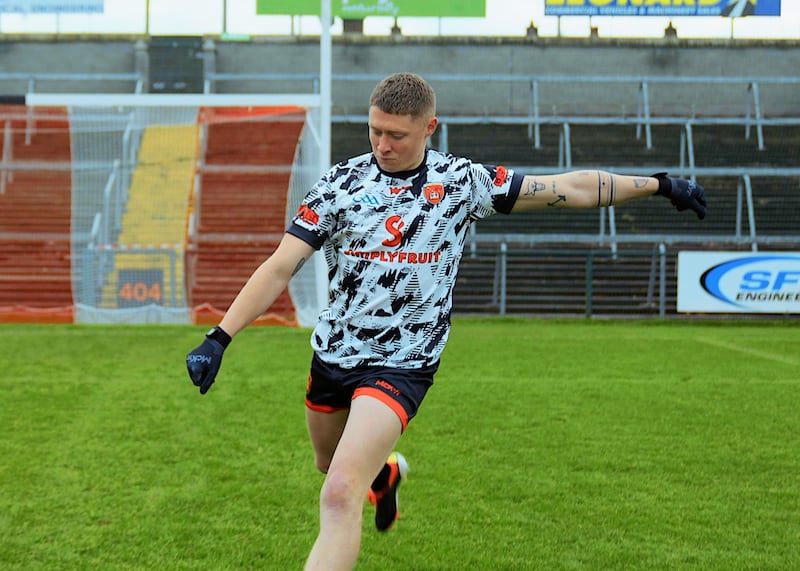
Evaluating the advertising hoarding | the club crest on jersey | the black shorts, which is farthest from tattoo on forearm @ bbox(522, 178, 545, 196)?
the advertising hoarding

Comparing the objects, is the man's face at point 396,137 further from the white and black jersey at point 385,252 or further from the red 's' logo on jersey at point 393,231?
the red 's' logo on jersey at point 393,231

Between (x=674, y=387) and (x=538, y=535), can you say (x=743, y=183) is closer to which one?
(x=674, y=387)

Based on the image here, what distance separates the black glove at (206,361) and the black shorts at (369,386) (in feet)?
1.84

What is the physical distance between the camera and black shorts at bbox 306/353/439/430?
12.5 feet

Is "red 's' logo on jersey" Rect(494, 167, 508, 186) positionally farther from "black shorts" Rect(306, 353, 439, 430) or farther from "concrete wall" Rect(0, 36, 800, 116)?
"concrete wall" Rect(0, 36, 800, 116)

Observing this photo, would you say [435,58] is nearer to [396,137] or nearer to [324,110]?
[324,110]

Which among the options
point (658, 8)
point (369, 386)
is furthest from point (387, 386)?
→ point (658, 8)

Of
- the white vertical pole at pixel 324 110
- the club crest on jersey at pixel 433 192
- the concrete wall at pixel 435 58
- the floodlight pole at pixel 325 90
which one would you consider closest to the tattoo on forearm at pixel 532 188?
the club crest on jersey at pixel 433 192

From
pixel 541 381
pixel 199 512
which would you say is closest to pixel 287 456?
pixel 199 512

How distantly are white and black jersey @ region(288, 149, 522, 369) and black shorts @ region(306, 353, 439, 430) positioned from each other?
4cm

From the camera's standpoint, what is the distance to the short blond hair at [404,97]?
3.77 meters

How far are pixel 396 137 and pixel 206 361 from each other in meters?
1.06

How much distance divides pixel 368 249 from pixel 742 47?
88.1 ft

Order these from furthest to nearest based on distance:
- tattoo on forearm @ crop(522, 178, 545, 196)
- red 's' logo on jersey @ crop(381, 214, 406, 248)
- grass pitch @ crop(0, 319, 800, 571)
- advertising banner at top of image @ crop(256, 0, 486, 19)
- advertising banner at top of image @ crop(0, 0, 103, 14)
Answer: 1. advertising banner at top of image @ crop(256, 0, 486, 19)
2. advertising banner at top of image @ crop(0, 0, 103, 14)
3. grass pitch @ crop(0, 319, 800, 571)
4. tattoo on forearm @ crop(522, 178, 545, 196)
5. red 's' logo on jersey @ crop(381, 214, 406, 248)
